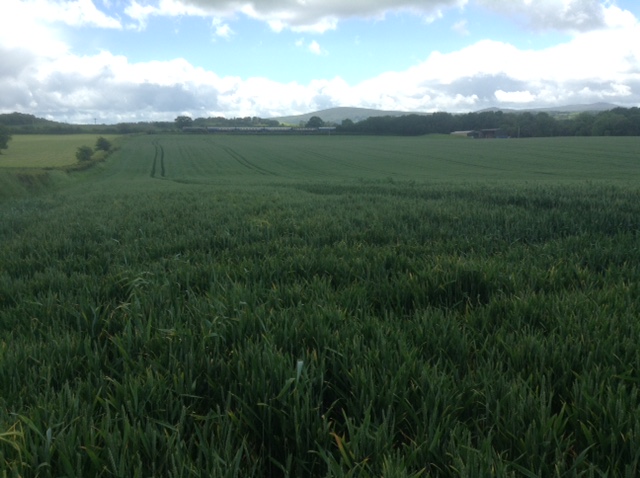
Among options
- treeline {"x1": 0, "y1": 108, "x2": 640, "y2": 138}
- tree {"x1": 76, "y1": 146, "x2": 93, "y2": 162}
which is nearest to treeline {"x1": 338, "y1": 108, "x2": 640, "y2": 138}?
treeline {"x1": 0, "y1": 108, "x2": 640, "y2": 138}

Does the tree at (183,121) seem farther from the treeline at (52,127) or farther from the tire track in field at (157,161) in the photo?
the tire track in field at (157,161)

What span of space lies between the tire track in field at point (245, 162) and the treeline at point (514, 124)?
54149 millimetres

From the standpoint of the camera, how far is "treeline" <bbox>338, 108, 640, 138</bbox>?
9369cm

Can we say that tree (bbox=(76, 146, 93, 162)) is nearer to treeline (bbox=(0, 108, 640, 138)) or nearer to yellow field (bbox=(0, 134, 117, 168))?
yellow field (bbox=(0, 134, 117, 168))


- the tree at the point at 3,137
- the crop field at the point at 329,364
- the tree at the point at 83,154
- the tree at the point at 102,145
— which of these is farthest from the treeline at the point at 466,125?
the crop field at the point at 329,364

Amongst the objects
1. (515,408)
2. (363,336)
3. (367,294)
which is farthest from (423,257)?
(515,408)

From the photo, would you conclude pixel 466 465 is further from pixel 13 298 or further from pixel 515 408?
pixel 13 298

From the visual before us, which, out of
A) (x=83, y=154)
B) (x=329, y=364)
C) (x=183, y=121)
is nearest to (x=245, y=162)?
(x=83, y=154)

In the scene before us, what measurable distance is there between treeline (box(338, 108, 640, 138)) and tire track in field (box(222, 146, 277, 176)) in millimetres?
54149

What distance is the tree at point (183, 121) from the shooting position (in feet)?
500

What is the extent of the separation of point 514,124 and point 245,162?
8204 cm

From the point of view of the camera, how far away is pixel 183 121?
155 meters

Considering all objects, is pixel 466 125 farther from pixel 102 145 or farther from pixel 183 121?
pixel 102 145

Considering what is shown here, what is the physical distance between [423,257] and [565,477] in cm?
304
